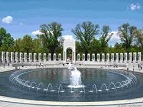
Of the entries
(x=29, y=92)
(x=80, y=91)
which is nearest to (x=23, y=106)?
(x=29, y=92)

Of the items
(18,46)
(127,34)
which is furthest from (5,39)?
(127,34)

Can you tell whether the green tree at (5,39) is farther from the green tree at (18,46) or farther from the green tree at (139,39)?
the green tree at (139,39)

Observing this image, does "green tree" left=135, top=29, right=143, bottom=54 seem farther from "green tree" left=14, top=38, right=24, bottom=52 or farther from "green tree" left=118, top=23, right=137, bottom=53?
"green tree" left=14, top=38, right=24, bottom=52

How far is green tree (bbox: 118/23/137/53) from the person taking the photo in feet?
223

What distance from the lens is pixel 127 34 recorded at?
68250mm

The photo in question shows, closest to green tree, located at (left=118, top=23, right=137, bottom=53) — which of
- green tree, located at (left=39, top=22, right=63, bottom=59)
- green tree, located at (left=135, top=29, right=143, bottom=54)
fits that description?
green tree, located at (left=135, top=29, right=143, bottom=54)

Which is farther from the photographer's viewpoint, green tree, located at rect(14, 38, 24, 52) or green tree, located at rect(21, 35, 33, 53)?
Answer: green tree, located at rect(21, 35, 33, 53)

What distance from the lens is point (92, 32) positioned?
66875mm

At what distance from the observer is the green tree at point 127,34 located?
68000 millimetres

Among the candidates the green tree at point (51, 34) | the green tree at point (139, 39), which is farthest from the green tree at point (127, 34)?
the green tree at point (51, 34)

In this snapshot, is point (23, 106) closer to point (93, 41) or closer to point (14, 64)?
point (14, 64)

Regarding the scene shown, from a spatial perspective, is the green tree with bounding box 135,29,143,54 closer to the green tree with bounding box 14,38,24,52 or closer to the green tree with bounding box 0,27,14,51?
the green tree with bounding box 14,38,24,52

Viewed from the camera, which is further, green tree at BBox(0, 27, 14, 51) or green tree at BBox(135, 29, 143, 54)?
green tree at BBox(0, 27, 14, 51)

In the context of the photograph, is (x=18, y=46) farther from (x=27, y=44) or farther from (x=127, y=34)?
(x=127, y=34)
